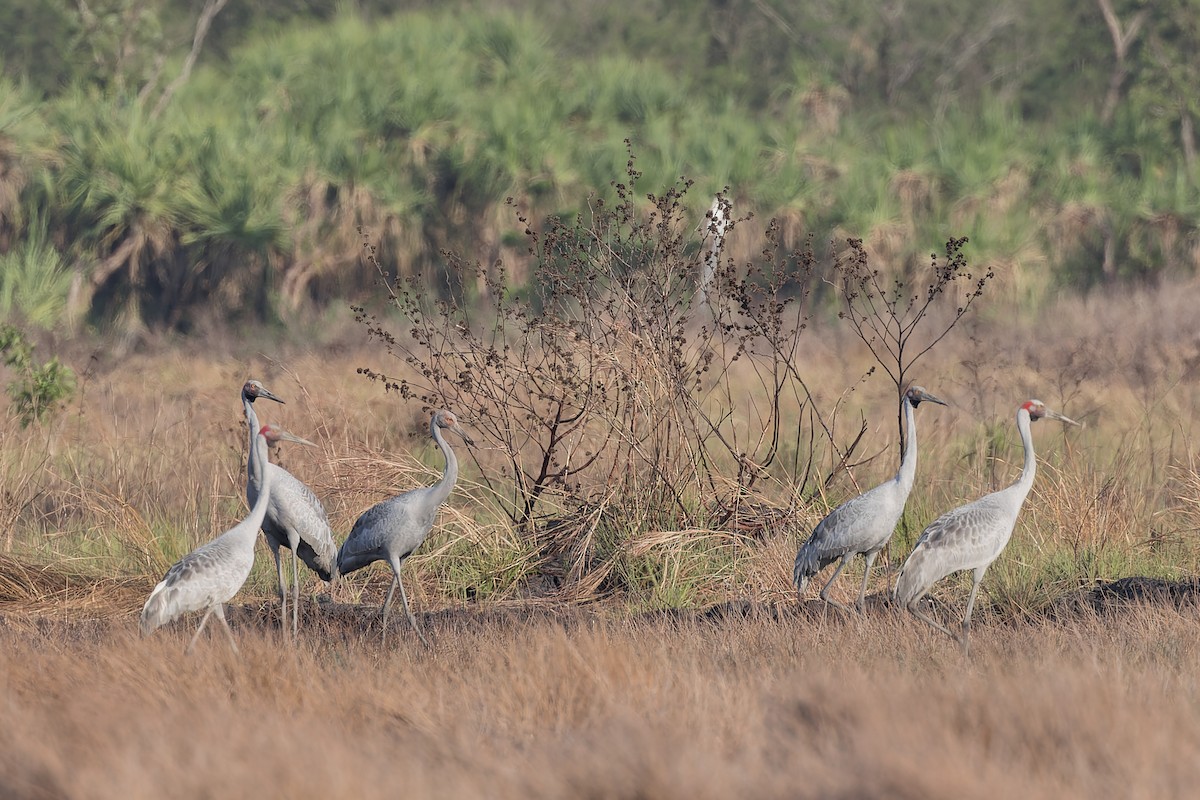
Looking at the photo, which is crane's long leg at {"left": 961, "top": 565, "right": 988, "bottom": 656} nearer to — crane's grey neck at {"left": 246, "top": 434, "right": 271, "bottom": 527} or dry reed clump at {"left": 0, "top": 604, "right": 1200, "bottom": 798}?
dry reed clump at {"left": 0, "top": 604, "right": 1200, "bottom": 798}

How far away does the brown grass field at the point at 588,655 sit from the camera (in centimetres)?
418

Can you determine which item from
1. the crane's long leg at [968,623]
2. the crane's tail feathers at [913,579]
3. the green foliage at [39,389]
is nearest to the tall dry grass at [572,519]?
the green foliage at [39,389]

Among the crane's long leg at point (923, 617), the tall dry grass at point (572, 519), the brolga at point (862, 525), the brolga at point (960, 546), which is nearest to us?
the crane's long leg at point (923, 617)

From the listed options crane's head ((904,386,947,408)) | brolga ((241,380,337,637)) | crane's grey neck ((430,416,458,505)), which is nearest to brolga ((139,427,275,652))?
brolga ((241,380,337,637))

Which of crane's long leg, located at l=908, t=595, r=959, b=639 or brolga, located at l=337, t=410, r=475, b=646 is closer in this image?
crane's long leg, located at l=908, t=595, r=959, b=639

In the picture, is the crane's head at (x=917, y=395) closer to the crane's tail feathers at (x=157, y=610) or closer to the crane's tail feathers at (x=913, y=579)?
the crane's tail feathers at (x=913, y=579)

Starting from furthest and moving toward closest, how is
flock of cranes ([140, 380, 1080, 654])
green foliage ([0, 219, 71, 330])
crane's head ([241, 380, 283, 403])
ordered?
green foliage ([0, 219, 71, 330]) < crane's head ([241, 380, 283, 403]) < flock of cranes ([140, 380, 1080, 654])

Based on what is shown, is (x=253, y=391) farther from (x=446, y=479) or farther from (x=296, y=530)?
(x=446, y=479)

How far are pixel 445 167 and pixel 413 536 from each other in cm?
1700

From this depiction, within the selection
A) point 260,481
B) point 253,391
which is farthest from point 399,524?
point 253,391

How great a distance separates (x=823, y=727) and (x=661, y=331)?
418cm

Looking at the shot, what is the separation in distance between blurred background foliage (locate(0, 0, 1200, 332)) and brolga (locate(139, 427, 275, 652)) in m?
12.8

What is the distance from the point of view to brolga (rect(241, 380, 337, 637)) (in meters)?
7.05

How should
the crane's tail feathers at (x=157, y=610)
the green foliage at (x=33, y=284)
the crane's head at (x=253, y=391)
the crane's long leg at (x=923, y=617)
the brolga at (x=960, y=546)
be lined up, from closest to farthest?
the crane's tail feathers at (x=157, y=610), the crane's long leg at (x=923, y=617), the brolga at (x=960, y=546), the crane's head at (x=253, y=391), the green foliage at (x=33, y=284)
